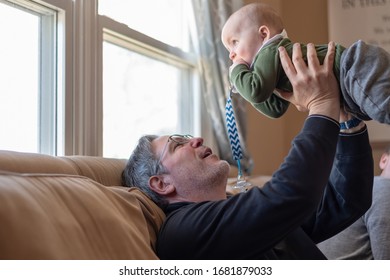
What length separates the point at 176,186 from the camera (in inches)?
61.1

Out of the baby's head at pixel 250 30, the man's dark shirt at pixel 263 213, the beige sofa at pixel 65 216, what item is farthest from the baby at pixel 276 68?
the beige sofa at pixel 65 216

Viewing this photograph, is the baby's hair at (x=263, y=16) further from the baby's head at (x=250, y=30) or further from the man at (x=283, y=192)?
the man at (x=283, y=192)

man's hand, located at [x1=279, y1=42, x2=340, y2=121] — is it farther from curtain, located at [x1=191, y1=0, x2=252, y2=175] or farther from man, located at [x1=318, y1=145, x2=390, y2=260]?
curtain, located at [x1=191, y1=0, x2=252, y2=175]

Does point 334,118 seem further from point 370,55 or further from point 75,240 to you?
point 75,240

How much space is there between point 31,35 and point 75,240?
1256mm

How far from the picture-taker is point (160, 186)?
5.15ft

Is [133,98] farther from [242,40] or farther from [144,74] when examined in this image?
[242,40]

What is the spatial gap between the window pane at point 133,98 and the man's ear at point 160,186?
2.90 ft

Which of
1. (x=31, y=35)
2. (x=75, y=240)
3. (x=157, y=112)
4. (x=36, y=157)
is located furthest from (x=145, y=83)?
(x=75, y=240)

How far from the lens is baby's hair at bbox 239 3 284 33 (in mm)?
1651

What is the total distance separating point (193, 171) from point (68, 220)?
60 centimetres

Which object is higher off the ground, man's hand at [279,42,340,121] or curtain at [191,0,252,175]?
curtain at [191,0,252,175]

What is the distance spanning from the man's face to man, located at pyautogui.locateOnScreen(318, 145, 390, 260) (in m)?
0.78

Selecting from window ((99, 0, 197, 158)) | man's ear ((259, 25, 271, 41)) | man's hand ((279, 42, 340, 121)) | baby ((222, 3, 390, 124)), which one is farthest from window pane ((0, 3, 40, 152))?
man's hand ((279, 42, 340, 121))
